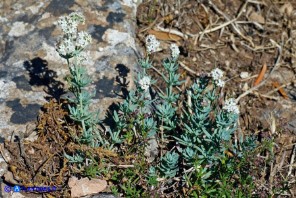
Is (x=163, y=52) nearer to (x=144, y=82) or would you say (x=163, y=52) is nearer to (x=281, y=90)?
(x=281, y=90)

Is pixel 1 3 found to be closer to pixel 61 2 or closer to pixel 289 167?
pixel 61 2

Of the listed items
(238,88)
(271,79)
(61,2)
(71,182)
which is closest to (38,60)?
(61,2)

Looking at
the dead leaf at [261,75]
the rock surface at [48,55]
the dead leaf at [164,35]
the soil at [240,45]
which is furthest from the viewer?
the dead leaf at [164,35]

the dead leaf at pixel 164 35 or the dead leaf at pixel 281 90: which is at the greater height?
the dead leaf at pixel 164 35

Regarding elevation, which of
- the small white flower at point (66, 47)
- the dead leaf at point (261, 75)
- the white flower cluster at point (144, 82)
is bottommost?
the dead leaf at point (261, 75)

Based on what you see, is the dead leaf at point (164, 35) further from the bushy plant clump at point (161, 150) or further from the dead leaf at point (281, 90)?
the bushy plant clump at point (161, 150)


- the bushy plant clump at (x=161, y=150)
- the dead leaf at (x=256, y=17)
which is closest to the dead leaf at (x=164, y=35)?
the dead leaf at (x=256, y=17)

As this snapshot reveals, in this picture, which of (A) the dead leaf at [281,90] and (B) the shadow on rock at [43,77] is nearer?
(B) the shadow on rock at [43,77]
